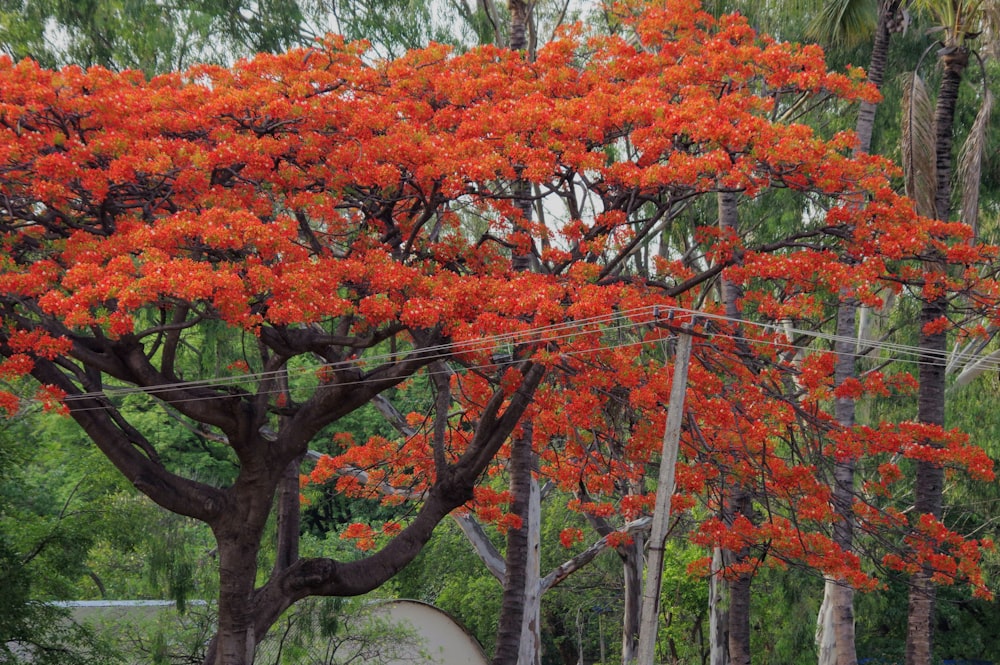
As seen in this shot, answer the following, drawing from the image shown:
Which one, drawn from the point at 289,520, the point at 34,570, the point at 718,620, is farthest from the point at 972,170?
the point at 34,570

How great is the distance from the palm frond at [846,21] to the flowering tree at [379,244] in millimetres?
3373

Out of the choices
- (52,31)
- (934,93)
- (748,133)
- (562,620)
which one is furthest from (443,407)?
(562,620)

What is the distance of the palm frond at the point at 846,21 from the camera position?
48.8ft

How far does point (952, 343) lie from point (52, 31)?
17318 mm

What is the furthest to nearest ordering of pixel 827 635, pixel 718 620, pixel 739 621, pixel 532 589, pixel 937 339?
pixel 827 635 → pixel 718 620 → pixel 532 589 → pixel 739 621 → pixel 937 339

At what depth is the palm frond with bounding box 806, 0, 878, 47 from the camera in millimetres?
14875

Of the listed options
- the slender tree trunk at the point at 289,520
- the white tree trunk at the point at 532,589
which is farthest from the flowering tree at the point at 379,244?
the white tree trunk at the point at 532,589

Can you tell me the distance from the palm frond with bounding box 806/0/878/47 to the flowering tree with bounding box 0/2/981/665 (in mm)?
3373

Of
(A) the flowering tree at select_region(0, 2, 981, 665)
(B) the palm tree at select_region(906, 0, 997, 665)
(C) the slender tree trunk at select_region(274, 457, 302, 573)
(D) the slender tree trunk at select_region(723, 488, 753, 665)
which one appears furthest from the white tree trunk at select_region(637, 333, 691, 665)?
(D) the slender tree trunk at select_region(723, 488, 753, 665)

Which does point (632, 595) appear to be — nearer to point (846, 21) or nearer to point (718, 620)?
point (718, 620)

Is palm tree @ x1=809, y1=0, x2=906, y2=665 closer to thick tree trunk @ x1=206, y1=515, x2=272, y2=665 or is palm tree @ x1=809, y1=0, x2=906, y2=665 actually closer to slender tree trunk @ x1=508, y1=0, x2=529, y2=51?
slender tree trunk @ x1=508, y1=0, x2=529, y2=51

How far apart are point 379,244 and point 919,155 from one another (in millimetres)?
7097

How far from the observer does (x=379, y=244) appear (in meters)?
11.1

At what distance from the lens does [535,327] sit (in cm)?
983
